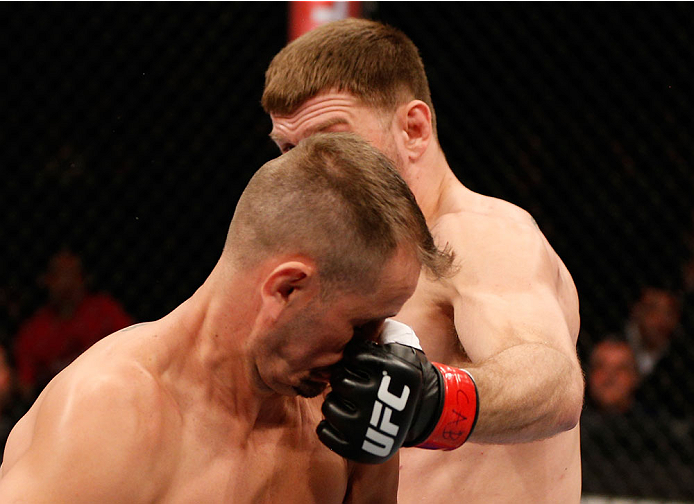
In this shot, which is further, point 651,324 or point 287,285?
point 651,324

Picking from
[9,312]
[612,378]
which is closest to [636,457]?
[612,378]

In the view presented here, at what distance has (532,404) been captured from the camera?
105 cm

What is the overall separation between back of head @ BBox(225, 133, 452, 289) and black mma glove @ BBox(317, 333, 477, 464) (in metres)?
0.09

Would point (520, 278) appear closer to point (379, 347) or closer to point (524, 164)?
point (379, 347)

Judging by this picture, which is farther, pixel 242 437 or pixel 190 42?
pixel 190 42

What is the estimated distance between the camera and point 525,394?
3.44 feet

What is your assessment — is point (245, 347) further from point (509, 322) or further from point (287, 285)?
point (509, 322)

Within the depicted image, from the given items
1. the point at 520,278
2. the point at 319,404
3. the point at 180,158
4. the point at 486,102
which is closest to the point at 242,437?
the point at 319,404

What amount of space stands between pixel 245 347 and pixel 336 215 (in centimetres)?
20

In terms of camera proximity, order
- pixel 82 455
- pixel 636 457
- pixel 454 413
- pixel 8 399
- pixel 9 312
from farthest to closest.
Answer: pixel 9 312
pixel 8 399
pixel 636 457
pixel 454 413
pixel 82 455

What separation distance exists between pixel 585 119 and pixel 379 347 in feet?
8.28

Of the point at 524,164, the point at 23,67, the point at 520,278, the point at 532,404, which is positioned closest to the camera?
the point at 532,404

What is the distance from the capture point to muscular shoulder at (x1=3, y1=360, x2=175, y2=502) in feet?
2.79

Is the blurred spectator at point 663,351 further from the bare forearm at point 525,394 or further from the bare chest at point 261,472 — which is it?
the bare chest at point 261,472
